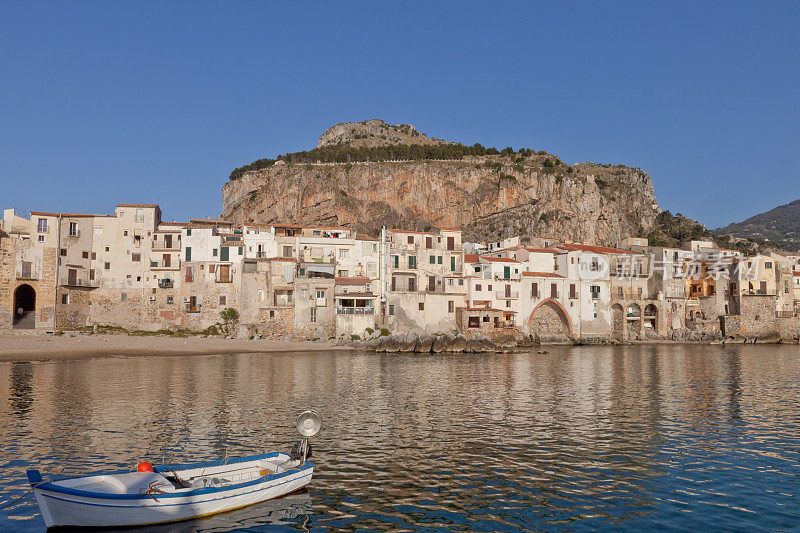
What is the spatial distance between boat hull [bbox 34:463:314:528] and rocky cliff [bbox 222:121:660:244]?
13703 centimetres

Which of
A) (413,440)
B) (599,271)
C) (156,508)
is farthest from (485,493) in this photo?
(599,271)

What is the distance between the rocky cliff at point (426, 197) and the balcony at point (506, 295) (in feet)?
234

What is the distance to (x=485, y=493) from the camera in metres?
15.9

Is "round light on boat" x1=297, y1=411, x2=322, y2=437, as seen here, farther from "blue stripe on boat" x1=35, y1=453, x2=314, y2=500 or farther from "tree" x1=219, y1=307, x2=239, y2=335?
"tree" x1=219, y1=307, x2=239, y2=335

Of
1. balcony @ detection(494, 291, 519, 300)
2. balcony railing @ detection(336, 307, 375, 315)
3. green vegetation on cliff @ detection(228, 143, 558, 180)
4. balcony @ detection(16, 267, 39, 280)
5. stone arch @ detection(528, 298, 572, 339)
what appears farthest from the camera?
green vegetation on cliff @ detection(228, 143, 558, 180)

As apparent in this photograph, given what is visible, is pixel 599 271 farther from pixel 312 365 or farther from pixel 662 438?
pixel 662 438

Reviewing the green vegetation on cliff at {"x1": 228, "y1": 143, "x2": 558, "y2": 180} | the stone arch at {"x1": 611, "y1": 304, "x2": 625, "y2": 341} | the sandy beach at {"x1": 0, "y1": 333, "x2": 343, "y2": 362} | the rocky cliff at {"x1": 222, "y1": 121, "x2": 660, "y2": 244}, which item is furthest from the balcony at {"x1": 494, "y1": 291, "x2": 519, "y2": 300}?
the green vegetation on cliff at {"x1": 228, "y1": 143, "x2": 558, "y2": 180}

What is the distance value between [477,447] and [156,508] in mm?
11331

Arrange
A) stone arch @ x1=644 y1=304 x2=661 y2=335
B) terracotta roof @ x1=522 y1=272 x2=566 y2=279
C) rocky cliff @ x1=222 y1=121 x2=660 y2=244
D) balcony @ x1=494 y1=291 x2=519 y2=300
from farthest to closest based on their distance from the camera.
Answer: rocky cliff @ x1=222 y1=121 x2=660 y2=244 < stone arch @ x1=644 y1=304 x2=661 y2=335 < terracotta roof @ x1=522 y1=272 x2=566 y2=279 < balcony @ x1=494 y1=291 x2=519 y2=300

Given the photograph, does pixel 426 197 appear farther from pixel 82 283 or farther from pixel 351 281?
pixel 82 283

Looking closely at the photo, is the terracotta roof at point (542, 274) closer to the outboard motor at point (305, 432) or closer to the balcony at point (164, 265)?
the balcony at point (164, 265)

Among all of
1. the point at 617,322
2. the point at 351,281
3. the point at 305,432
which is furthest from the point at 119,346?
the point at 617,322

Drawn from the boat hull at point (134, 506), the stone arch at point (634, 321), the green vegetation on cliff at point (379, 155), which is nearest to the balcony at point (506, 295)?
the stone arch at point (634, 321)

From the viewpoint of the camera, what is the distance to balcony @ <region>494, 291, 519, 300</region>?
7800 cm
